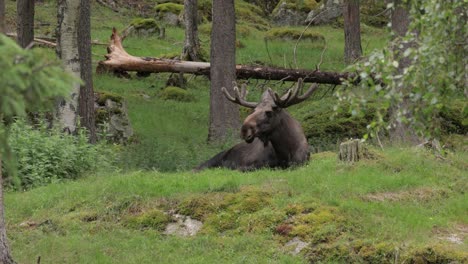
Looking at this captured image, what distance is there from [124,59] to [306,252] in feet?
45.5

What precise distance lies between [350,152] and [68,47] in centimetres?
599

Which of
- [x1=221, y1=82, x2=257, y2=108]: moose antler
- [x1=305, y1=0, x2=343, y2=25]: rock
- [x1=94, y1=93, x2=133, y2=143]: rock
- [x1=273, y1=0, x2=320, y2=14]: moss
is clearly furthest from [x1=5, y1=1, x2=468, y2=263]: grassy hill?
[x1=273, y1=0, x2=320, y2=14]: moss

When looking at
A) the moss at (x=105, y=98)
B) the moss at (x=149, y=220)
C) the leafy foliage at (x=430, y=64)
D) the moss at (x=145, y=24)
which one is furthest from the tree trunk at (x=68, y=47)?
the moss at (x=145, y=24)

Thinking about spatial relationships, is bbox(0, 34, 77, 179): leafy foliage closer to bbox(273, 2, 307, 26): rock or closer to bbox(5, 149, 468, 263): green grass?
bbox(5, 149, 468, 263): green grass

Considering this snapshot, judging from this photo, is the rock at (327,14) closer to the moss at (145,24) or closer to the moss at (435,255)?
the moss at (145,24)

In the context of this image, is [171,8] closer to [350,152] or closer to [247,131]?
[247,131]

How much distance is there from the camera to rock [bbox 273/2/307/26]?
132 ft

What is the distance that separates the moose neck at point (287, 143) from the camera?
14664mm

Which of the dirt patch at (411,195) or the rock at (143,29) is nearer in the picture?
the dirt patch at (411,195)

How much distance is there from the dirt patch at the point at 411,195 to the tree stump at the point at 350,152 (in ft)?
4.71

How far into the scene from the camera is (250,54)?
32125 mm

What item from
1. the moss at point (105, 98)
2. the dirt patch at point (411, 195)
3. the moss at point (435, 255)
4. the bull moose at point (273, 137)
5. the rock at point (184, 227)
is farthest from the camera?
the moss at point (105, 98)

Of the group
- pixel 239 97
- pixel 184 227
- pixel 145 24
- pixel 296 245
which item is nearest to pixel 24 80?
pixel 296 245

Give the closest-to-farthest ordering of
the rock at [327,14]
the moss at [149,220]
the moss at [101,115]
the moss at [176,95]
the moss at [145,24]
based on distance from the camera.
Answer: the moss at [149,220] < the moss at [101,115] < the moss at [176,95] < the moss at [145,24] < the rock at [327,14]
